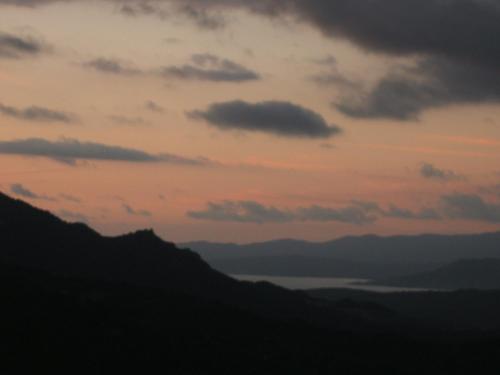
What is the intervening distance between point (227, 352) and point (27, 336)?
2584cm

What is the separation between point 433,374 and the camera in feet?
423

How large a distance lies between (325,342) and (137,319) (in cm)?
3021

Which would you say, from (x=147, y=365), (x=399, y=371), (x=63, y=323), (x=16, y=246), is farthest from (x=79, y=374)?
(x=16, y=246)

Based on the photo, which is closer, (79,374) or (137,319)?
(79,374)

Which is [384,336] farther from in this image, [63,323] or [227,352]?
[63,323]

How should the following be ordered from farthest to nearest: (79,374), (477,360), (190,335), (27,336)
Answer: (477,360)
(190,335)
(27,336)
(79,374)

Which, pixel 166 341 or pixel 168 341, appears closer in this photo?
pixel 166 341

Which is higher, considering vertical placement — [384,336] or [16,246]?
[16,246]

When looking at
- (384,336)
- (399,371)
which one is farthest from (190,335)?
(384,336)

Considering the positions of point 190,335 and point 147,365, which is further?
point 190,335

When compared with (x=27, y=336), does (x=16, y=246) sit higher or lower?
higher

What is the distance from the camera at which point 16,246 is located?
199 m

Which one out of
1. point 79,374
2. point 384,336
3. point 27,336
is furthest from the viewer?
point 384,336

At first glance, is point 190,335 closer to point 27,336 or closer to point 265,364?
point 265,364
